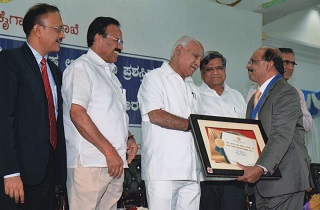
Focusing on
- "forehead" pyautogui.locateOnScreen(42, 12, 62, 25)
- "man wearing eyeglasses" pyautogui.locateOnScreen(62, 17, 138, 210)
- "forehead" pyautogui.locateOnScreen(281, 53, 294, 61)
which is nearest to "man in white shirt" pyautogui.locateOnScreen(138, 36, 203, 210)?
"man wearing eyeglasses" pyautogui.locateOnScreen(62, 17, 138, 210)

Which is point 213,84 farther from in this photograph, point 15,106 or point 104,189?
point 15,106

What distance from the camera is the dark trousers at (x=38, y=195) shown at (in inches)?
104

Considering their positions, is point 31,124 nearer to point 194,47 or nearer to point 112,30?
point 112,30

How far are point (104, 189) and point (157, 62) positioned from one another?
3.81 m

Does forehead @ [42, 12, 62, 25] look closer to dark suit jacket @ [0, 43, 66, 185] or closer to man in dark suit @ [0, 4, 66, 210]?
man in dark suit @ [0, 4, 66, 210]

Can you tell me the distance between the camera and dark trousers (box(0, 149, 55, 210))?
2.64m

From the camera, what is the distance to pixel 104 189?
3.07 metres

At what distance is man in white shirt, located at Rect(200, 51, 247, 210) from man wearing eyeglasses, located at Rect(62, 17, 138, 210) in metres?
1.11

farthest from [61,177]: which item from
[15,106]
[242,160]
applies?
[242,160]

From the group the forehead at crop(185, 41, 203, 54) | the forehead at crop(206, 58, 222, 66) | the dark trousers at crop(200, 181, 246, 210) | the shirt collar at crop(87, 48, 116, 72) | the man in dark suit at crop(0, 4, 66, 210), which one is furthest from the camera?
the forehead at crop(206, 58, 222, 66)

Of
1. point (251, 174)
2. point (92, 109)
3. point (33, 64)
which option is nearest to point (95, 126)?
point (92, 109)

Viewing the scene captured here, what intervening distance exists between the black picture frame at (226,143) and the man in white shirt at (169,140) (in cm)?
25

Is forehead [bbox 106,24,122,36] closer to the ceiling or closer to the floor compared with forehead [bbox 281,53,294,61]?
closer to the floor

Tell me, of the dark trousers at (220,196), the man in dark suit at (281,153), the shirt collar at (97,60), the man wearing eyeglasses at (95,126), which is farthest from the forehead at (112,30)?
the dark trousers at (220,196)
